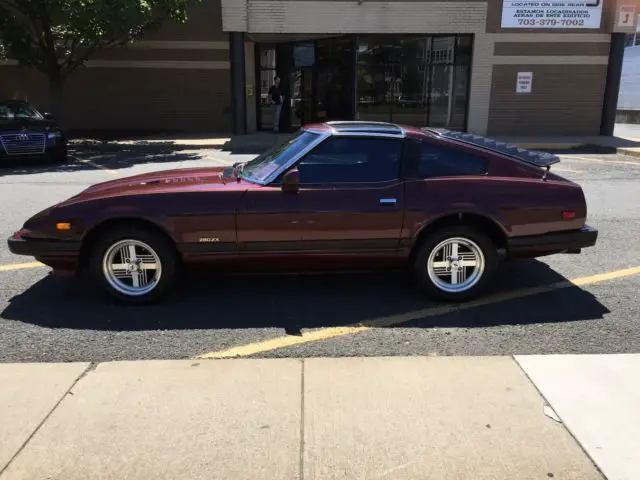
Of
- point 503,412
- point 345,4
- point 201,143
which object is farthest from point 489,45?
point 503,412

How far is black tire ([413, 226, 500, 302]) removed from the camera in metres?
4.75

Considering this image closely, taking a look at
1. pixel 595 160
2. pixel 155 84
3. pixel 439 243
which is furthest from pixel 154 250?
pixel 155 84

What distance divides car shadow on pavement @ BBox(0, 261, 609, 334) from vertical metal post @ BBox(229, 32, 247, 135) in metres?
14.9

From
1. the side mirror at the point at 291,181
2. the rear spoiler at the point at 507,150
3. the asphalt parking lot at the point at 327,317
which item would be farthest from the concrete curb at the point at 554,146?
the side mirror at the point at 291,181

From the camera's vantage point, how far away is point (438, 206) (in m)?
4.66

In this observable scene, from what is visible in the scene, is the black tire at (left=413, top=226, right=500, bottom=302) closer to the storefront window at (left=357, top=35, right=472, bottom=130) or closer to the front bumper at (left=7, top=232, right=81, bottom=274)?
the front bumper at (left=7, top=232, right=81, bottom=274)

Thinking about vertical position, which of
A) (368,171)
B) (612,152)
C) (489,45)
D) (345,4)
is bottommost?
(612,152)

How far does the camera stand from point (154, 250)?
462 centimetres

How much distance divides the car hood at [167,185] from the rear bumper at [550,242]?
219 centimetres

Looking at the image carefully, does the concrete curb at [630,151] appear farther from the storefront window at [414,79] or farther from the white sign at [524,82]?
the storefront window at [414,79]

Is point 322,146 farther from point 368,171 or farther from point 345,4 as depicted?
point 345,4

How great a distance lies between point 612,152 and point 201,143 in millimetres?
12242

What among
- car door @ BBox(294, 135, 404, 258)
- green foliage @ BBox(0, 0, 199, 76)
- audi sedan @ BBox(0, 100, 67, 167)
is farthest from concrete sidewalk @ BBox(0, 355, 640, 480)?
green foliage @ BBox(0, 0, 199, 76)

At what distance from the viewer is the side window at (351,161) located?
475 centimetres
